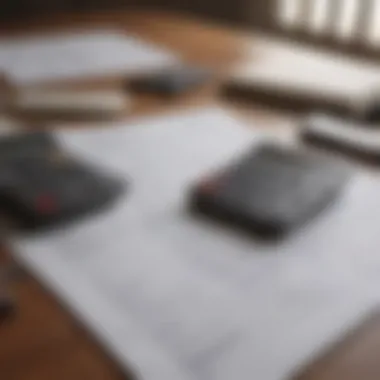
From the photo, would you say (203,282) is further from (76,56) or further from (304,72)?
(76,56)

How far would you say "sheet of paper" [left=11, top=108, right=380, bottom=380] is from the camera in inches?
17.5

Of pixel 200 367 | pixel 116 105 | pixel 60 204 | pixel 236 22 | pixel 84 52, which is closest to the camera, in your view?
pixel 200 367

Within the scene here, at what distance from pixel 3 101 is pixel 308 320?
1.89 feet

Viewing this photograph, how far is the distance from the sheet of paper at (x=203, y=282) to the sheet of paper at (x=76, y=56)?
0.42 m

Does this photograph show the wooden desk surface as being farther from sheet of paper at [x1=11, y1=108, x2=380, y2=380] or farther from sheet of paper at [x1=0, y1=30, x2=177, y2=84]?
sheet of paper at [x1=0, y1=30, x2=177, y2=84]

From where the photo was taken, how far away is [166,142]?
2.59 ft

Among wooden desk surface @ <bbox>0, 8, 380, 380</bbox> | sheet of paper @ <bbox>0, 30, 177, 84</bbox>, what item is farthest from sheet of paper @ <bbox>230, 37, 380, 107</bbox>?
wooden desk surface @ <bbox>0, 8, 380, 380</bbox>

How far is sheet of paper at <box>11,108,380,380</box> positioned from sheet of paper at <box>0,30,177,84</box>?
0.42m

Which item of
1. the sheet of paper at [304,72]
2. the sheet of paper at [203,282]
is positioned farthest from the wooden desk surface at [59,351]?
the sheet of paper at [304,72]

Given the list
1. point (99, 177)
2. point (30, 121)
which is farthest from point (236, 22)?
point (99, 177)

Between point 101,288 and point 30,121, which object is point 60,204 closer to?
point 101,288

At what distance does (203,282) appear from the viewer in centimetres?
52

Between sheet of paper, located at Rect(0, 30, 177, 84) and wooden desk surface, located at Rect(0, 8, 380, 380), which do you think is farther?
sheet of paper, located at Rect(0, 30, 177, 84)

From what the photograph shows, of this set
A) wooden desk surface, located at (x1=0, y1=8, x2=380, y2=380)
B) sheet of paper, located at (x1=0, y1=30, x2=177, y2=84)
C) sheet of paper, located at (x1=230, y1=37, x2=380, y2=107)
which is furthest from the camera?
sheet of paper, located at (x1=0, y1=30, x2=177, y2=84)
